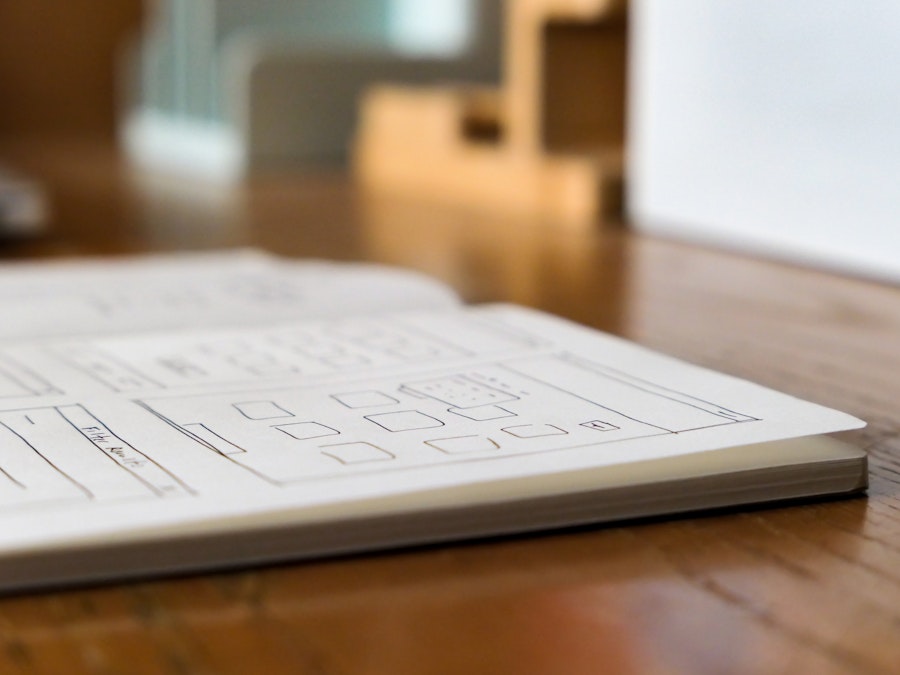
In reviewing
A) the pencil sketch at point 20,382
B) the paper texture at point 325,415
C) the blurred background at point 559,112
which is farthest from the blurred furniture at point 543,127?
the pencil sketch at point 20,382

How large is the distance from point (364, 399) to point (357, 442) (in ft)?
0.16

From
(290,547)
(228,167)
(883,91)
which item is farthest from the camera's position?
(228,167)

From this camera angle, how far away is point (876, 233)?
692 mm

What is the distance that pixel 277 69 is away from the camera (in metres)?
1.53

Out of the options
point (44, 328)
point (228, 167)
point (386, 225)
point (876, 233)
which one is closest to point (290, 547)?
point (44, 328)

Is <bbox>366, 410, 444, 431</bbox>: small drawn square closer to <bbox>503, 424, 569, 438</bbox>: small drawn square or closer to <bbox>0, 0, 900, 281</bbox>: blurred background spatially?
<bbox>503, 424, 569, 438</bbox>: small drawn square

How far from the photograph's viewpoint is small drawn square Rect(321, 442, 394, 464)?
290mm

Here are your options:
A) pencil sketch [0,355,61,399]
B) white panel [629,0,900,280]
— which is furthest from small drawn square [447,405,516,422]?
white panel [629,0,900,280]

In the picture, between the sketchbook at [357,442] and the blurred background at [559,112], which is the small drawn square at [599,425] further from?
the blurred background at [559,112]

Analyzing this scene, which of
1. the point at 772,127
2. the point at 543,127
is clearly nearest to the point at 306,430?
the point at 772,127

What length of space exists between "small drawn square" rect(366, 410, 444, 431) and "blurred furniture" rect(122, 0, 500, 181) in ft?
3.55

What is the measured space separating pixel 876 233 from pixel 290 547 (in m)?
0.51

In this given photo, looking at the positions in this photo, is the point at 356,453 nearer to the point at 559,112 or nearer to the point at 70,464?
the point at 70,464

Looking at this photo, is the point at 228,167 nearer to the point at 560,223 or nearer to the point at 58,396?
the point at 560,223
